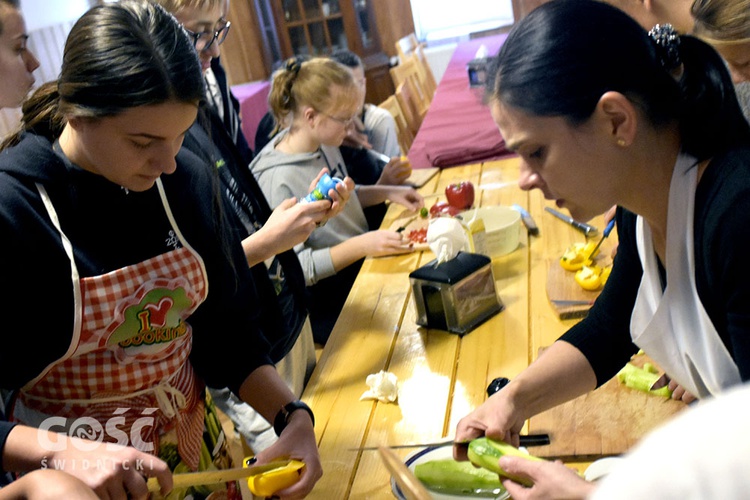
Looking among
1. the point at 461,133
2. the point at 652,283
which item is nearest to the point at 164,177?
the point at 652,283

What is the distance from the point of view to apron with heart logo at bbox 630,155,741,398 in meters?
1.04

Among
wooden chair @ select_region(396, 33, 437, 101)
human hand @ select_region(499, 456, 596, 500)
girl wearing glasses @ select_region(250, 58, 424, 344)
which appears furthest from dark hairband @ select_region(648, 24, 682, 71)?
wooden chair @ select_region(396, 33, 437, 101)

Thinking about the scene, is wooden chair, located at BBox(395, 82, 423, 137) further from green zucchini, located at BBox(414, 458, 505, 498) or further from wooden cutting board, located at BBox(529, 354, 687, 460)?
green zucchini, located at BBox(414, 458, 505, 498)

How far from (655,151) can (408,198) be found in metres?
1.80

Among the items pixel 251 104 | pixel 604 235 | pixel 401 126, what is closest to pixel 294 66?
pixel 604 235

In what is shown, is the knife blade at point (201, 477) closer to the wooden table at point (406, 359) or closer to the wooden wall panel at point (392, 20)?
the wooden table at point (406, 359)

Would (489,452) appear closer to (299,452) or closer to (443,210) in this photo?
(299,452)

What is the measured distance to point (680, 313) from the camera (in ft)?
3.65

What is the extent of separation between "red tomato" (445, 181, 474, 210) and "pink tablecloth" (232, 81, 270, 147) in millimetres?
3215

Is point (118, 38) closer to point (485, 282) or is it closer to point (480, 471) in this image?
point (480, 471)

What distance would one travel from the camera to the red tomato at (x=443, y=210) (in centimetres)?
265

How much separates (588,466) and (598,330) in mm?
242

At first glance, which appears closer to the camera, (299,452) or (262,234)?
(299,452)

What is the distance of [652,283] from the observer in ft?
3.87
